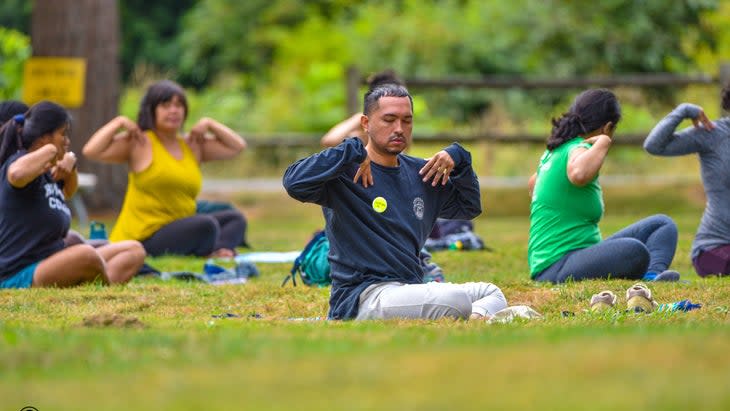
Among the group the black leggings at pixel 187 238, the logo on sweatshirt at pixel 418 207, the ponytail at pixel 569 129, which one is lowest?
the black leggings at pixel 187 238

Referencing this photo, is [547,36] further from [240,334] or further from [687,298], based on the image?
[240,334]

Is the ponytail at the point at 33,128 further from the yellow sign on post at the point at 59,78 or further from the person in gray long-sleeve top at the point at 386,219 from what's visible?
the yellow sign on post at the point at 59,78

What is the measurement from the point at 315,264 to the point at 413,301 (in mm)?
2559

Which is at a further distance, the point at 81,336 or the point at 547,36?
the point at 547,36

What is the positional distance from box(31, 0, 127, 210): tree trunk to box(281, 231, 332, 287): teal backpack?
8.19 m

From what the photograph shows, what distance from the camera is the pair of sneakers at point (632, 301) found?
7.73m

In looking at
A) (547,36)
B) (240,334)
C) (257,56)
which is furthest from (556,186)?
(257,56)

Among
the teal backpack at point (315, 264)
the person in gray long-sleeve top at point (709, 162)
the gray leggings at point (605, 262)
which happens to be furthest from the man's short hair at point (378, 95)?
the person in gray long-sleeve top at point (709, 162)

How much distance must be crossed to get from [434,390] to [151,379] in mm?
1042

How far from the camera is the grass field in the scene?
14.7ft

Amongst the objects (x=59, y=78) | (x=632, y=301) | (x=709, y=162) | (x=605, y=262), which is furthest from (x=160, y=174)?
(x=59, y=78)

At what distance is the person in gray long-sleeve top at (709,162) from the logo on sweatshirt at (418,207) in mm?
3109

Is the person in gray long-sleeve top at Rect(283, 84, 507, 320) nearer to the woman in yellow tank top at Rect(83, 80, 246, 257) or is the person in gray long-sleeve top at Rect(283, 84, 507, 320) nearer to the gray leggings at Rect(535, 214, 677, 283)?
the gray leggings at Rect(535, 214, 677, 283)

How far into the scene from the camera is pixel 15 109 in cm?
977
